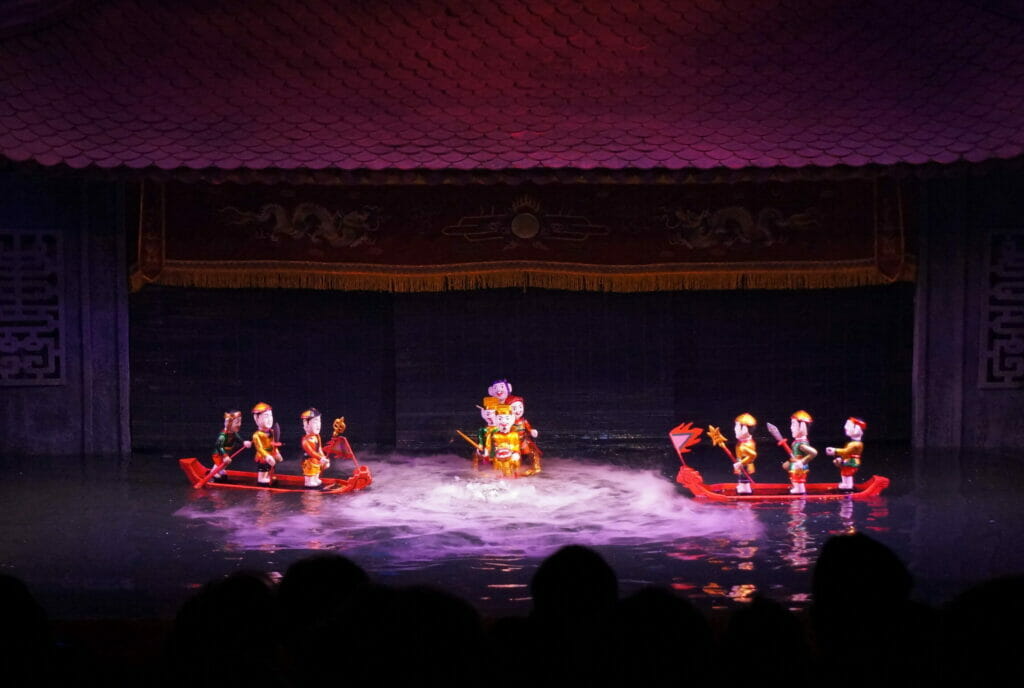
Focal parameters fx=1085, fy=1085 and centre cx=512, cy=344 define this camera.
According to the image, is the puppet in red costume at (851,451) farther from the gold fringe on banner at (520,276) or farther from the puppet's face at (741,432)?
the gold fringe on banner at (520,276)

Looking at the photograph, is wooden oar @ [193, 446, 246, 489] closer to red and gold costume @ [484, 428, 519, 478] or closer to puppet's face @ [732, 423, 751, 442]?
red and gold costume @ [484, 428, 519, 478]

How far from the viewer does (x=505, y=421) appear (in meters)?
8.99

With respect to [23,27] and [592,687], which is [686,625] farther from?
[23,27]

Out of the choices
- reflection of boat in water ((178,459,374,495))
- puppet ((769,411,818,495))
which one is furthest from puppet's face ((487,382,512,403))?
puppet ((769,411,818,495))

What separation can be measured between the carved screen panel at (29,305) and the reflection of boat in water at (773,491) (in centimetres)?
596

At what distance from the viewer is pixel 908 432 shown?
11.0 m

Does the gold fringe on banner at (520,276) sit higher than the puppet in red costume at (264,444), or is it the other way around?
the gold fringe on banner at (520,276)

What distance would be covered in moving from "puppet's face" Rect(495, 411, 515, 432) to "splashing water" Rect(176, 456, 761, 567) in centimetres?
44

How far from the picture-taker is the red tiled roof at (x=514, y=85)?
8711 mm

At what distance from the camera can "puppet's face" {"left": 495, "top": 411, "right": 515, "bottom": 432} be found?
8.97 meters

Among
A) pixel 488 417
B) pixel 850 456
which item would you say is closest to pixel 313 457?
pixel 488 417

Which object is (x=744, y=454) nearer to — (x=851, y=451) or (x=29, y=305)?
(x=851, y=451)

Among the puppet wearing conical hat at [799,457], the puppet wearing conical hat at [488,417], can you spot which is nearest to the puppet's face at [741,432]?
the puppet wearing conical hat at [799,457]

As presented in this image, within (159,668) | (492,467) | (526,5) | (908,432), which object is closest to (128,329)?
(492,467)
